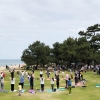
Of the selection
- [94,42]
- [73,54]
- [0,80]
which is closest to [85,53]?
[73,54]

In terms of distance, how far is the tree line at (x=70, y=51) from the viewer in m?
61.5

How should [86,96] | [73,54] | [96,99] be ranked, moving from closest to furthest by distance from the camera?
1. [96,99]
2. [86,96]
3. [73,54]

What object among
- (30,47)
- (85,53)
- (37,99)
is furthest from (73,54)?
(37,99)

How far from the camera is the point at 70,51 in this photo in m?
61.3

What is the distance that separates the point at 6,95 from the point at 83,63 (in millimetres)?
45475

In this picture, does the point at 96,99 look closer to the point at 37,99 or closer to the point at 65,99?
the point at 65,99

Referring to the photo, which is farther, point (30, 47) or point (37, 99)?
point (30, 47)

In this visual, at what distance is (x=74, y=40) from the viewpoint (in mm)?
65562

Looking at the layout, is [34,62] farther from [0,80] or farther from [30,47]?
[0,80]

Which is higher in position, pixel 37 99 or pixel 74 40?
pixel 74 40

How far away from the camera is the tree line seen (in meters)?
61.5

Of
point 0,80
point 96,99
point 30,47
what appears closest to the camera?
point 96,99

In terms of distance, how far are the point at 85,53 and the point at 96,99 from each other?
4169cm

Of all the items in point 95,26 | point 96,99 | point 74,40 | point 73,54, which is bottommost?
point 96,99
